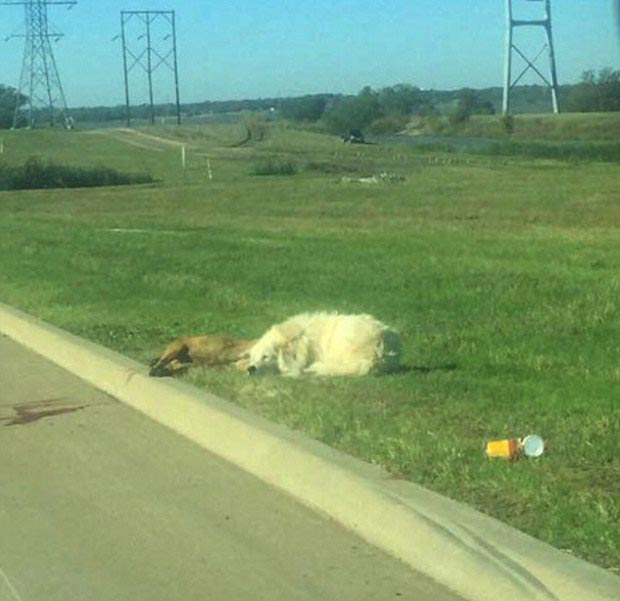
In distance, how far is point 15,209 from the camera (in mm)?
42000

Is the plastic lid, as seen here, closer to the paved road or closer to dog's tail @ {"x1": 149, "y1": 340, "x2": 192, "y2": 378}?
the paved road

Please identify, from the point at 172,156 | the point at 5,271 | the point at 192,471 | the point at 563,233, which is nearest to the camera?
the point at 192,471

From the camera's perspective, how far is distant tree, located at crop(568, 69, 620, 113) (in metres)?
9.93

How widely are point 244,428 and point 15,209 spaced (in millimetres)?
34080

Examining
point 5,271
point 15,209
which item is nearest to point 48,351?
point 5,271

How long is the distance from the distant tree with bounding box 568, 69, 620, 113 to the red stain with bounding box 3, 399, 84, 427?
179 inches

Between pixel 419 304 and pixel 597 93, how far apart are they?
4062 mm

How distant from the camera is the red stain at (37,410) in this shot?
1078 centimetres

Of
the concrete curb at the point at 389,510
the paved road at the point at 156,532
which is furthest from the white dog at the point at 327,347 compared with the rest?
the paved road at the point at 156,532

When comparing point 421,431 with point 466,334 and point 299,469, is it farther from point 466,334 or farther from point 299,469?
point 466,334

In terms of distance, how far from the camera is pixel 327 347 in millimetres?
10758

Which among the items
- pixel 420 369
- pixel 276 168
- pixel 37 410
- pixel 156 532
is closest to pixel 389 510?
pixel 156 532

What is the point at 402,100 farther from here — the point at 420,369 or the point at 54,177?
the point at 420,369

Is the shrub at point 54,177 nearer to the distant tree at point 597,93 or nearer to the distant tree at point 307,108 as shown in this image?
the distant tree at point 597,93
